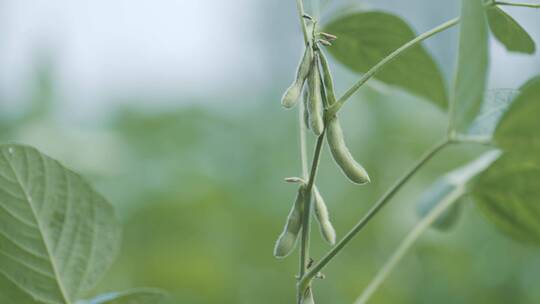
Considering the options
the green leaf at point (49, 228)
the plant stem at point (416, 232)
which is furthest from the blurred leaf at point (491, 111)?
the green leaf at point (49, 228)

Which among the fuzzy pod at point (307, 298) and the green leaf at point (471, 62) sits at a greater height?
the green leaf at point (471, 62)

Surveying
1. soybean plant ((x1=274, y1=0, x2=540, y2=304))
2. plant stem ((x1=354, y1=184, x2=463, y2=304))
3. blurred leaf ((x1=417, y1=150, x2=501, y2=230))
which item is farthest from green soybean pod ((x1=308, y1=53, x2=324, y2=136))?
blurred leaf ((x1=417, y1=150, x2=501, y2=230))

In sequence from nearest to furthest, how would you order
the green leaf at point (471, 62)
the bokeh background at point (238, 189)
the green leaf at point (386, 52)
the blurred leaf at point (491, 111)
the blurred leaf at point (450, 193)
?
the green leaf at point (471, 62), the blurred leaf at point (491, 111), the green leaf at point (386, 52), the blurred leaf at point (450, 193), the bokeh background at point (238, 189)

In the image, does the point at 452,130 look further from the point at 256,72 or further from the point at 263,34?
the point at 263,34

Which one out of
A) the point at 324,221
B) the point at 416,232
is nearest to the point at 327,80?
the point at 324,221

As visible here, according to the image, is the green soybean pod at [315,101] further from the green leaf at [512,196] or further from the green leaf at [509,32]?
the green leaf at [512,196]

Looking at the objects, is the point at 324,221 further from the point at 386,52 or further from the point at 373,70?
the point at 386,52

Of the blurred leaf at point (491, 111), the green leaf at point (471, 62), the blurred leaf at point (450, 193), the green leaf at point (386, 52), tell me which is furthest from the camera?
the blurred leaf at point (450, 193)

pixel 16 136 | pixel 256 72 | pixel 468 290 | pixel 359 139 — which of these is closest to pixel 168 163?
pixel 16 136
